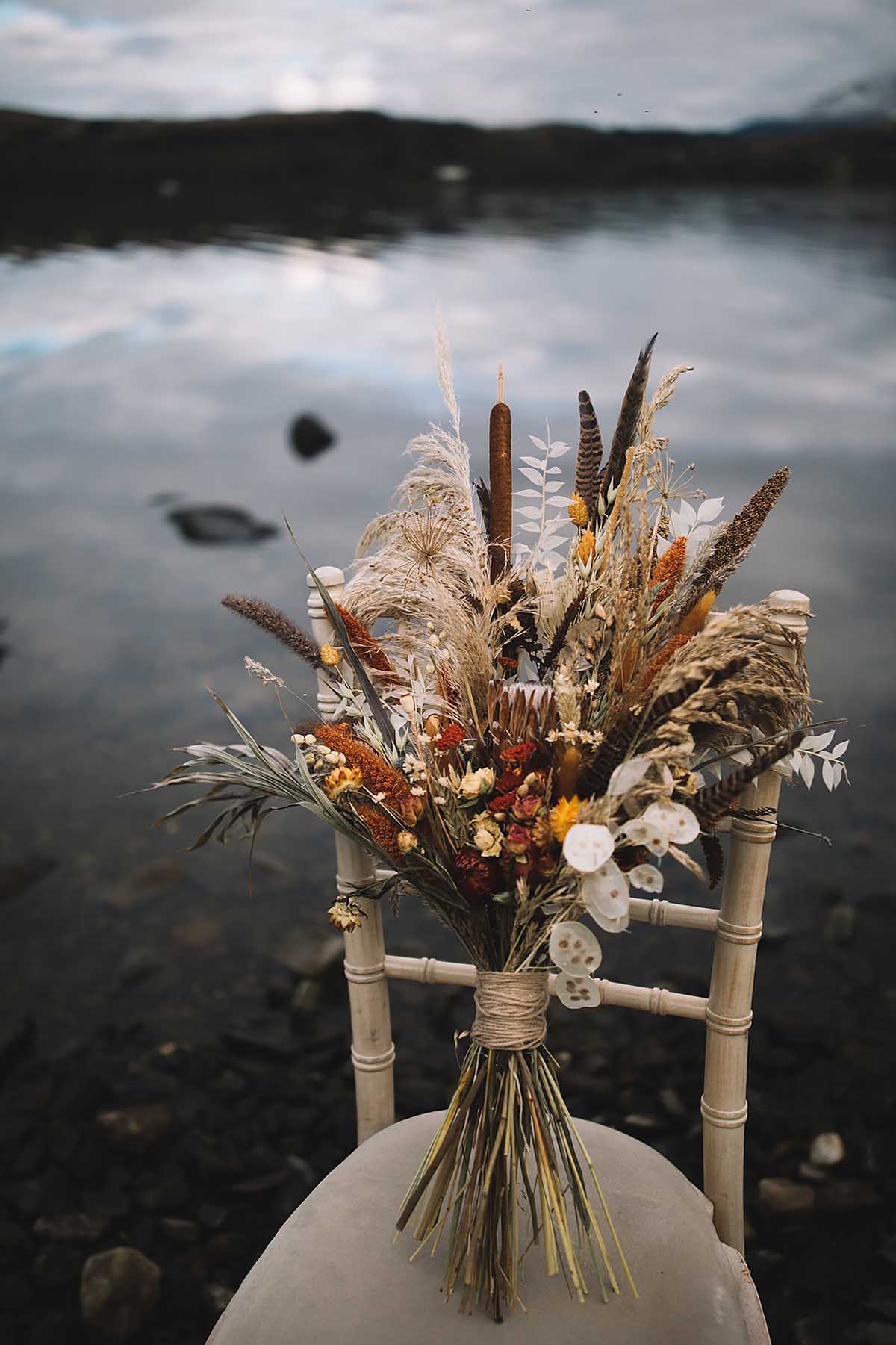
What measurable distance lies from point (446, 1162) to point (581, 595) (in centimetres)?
56

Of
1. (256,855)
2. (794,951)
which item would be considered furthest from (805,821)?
(256,855)

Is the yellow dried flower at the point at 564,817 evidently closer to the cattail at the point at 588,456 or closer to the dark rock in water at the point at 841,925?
the cattail at the point at 588,456

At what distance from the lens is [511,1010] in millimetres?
975

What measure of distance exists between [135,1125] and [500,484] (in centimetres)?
184

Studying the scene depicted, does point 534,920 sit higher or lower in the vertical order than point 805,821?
higher

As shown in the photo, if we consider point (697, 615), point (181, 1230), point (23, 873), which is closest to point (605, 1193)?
point (697, 615)

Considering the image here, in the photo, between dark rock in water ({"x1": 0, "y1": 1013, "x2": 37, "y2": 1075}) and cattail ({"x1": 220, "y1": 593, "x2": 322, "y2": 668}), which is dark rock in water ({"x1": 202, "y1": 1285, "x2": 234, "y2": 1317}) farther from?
cattail ({"x1": 220, "y1": 593, "x2": 322, "y2": 668})

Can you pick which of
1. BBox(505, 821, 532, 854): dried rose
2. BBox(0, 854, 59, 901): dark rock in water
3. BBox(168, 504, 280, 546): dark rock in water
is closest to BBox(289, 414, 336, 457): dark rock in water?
BBox(168, 504, 280, 546): dark rock in water

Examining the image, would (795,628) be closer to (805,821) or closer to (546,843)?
(546,843)

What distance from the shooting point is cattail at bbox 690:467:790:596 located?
0.94m

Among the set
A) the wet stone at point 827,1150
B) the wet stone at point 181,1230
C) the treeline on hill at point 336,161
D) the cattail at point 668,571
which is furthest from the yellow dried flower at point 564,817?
the treeline on hill at point 336,161

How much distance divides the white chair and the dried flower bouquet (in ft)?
0.12

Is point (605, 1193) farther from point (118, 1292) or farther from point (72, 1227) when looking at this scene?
point (72, 1227)

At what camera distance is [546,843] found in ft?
2.87
